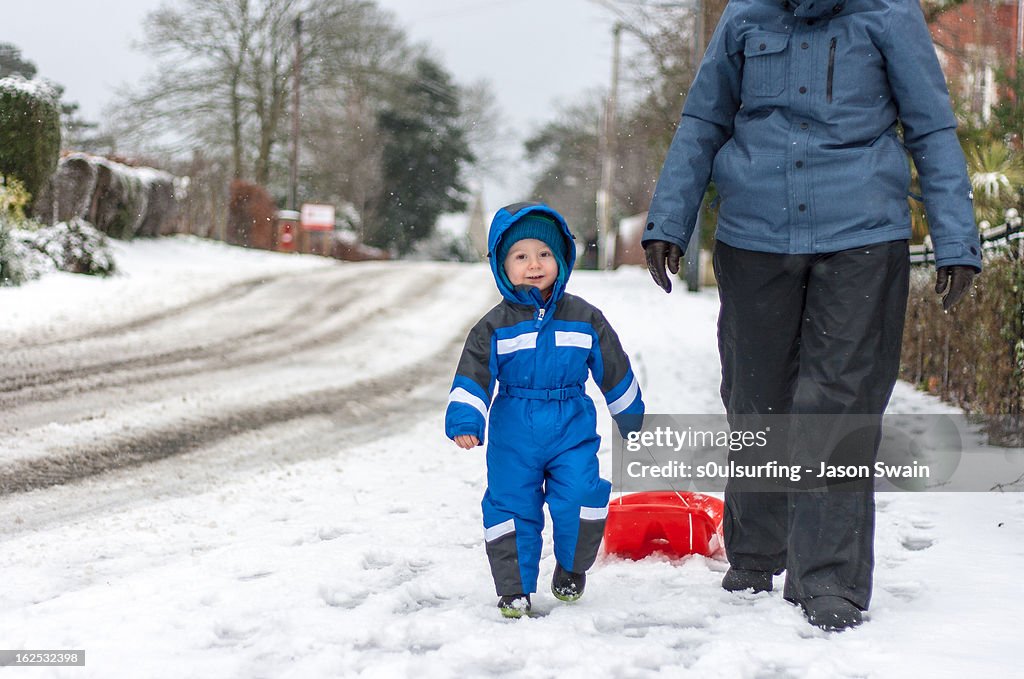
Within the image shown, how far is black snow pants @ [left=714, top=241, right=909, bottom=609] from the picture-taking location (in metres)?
2.85

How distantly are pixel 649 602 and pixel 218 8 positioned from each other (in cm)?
2785

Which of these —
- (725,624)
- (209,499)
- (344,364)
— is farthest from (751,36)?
(344,364)

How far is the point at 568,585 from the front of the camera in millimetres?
3098

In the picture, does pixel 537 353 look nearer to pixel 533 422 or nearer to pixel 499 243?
pixel 533 422

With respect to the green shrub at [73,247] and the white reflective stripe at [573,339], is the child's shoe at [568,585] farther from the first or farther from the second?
the green shrub at [73,247]

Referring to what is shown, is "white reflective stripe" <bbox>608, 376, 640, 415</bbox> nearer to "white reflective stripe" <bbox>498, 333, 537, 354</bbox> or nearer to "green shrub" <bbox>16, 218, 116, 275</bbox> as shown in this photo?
"white reflective stripe" <bbox>498, 333, 537, 354</bbox>

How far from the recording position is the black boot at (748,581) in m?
3.18

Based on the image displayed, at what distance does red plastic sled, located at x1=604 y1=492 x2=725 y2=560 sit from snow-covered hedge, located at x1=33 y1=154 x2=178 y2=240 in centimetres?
1165

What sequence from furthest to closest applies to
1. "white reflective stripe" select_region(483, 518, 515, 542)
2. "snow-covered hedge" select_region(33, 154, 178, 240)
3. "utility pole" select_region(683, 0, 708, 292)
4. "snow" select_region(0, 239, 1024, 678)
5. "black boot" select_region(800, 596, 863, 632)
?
"snow-covered hedge" select_region(33, 154, 178, 240) → "utility pole" select_region(683, 0, 708, 292) → "white reflective stripe" select_region(483, 518, 515, 542) → "black boot" select_region(800, 596, 863, 632) → "snow" select_region(0, 239, 1024, 678)

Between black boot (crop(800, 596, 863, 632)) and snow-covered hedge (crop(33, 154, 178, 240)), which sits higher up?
snow-covered hedge (crop(33, 154, 178, 240))

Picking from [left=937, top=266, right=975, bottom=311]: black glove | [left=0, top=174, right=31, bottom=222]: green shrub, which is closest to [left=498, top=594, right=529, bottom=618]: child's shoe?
[left=937, top=266, right=975, bottom=311]: black glove

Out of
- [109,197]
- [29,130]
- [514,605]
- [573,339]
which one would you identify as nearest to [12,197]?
[29,130]

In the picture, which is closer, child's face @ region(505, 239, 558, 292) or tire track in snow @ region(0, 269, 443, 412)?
child's face @ region(505, 239, 558, 292)

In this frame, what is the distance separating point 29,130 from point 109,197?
17.7 feet
